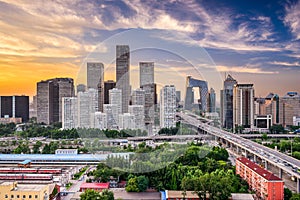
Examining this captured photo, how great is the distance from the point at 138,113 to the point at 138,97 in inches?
27.3

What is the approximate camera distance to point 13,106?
16938mm

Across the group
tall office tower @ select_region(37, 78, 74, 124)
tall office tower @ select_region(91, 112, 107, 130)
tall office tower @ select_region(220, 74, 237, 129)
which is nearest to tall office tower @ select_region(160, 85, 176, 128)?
tall office tower @ select_region(91, 112, 107, 130)

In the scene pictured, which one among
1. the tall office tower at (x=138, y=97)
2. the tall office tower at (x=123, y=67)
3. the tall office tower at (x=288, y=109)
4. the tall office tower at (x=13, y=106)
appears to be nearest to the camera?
the tall office tower at (x=123, y=67)

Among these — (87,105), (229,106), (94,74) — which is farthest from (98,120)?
(229,106)

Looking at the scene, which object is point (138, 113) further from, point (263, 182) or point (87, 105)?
point (263, 182)

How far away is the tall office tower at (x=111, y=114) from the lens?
17.4ft

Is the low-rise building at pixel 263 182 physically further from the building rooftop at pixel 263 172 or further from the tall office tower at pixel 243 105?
the tall office tower at pixel 243 105

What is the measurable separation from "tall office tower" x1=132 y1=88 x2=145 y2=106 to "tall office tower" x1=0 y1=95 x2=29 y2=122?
13888mm

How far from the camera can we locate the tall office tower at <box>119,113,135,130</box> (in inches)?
205

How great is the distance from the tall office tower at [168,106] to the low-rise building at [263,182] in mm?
1413

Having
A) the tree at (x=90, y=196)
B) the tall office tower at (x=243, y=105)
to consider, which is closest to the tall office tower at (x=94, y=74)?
the tree at (x=90, y=196)

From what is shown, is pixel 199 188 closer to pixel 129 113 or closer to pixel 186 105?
pixel 186 105

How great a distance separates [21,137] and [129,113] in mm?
7718

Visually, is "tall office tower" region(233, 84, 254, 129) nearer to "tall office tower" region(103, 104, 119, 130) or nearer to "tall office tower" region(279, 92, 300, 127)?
"tall office tower" region(279, 92, 300, 127)
